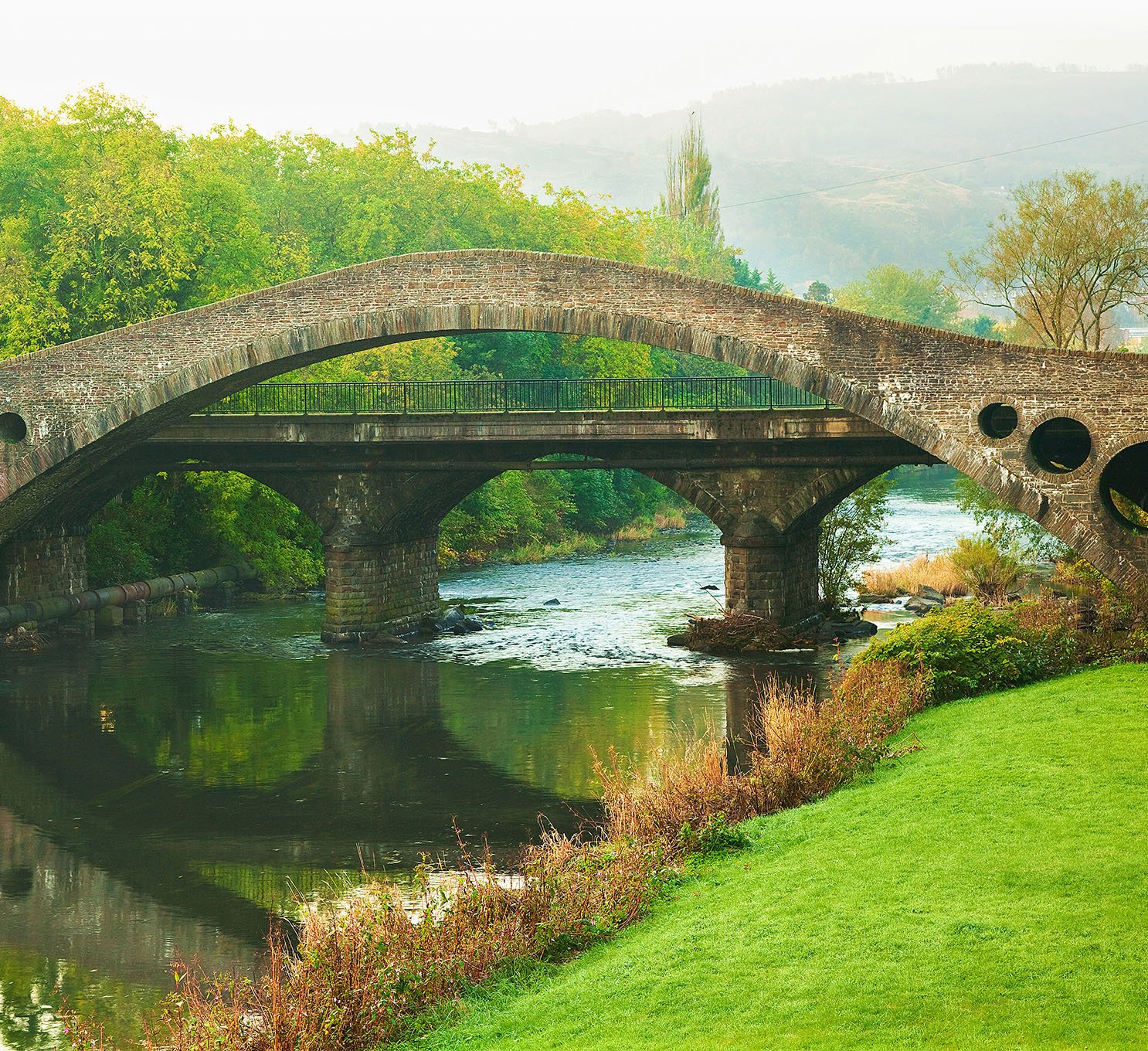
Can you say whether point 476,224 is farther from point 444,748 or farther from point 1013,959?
point 1013,959

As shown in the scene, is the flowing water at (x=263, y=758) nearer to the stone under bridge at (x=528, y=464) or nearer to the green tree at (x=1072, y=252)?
the stone under bridge at (x=528, y=464)

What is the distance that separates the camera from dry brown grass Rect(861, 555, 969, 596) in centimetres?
4138

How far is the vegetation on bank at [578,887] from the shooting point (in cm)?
1057

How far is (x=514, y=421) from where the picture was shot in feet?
111

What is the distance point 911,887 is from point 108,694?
2307cm

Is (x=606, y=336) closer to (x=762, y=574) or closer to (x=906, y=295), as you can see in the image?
(x=762, y=574)

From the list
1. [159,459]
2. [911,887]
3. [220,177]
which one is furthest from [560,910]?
[220,177]

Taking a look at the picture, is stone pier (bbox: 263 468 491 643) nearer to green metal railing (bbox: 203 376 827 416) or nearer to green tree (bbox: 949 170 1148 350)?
green metal railing (bbox: 203 376 827 416)

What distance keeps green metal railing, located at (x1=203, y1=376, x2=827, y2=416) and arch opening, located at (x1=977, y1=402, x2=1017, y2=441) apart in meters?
6.74

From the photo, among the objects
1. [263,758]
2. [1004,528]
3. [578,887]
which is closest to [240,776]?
[263,758]

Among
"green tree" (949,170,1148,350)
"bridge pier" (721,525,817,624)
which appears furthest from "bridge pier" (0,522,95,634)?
"green tree" (949,170,1148,350)

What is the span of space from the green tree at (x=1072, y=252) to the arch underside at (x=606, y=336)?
18.3 m

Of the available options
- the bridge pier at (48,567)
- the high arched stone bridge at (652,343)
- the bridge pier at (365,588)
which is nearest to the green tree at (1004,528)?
the high arched stone bridge at (652,343)

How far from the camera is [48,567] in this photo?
38219 mm
